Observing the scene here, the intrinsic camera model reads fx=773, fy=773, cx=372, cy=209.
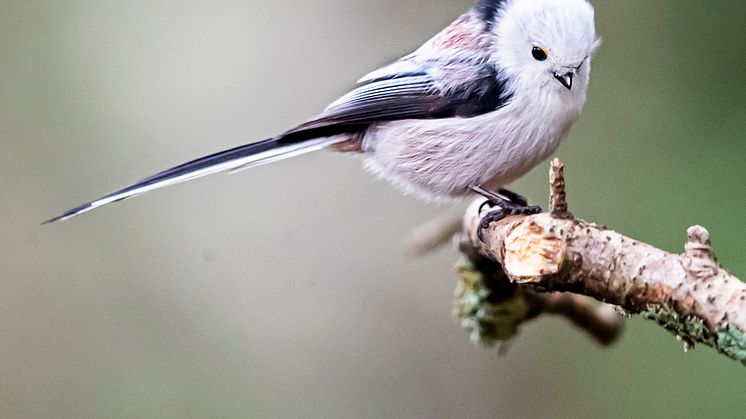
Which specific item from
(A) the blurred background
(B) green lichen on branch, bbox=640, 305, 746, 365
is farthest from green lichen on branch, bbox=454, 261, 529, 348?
(A) the blurred background

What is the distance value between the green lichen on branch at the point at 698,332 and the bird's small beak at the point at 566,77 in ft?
2.65

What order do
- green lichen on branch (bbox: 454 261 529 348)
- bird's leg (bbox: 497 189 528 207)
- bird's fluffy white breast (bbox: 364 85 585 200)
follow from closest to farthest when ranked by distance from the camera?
bird's fluffy white breast (bbox: 364 85 585 200)
green lichen on branch (bbox: 454 261 529 348)
bird's leg (bbox: 497 189 528 207)

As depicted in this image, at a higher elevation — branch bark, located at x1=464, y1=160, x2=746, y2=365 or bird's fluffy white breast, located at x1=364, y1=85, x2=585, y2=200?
bird's fluffy white breast, located at x1=364, y1=85, x2=585, y2=200

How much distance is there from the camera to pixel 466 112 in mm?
2354

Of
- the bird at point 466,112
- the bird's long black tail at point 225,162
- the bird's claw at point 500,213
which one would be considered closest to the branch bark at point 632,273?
the bird's claw at point 500,213

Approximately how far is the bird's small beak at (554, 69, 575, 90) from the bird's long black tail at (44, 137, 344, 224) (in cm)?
77

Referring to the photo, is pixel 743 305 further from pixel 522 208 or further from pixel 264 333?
pixel 264 333

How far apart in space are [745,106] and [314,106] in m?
2.07

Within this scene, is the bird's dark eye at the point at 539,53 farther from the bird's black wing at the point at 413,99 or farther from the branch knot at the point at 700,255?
the branch knot at the point at 700,255

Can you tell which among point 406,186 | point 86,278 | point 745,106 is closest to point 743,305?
point 406,186

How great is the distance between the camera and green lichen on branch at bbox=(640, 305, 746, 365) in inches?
53.5

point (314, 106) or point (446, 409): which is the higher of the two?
point (314, 106)

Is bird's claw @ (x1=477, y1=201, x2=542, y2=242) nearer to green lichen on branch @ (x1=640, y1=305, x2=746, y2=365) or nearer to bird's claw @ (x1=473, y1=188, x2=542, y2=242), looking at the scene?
bird's claw @ (x1=473, y1=188, x2=542, y2=242)

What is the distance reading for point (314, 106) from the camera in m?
4.03
